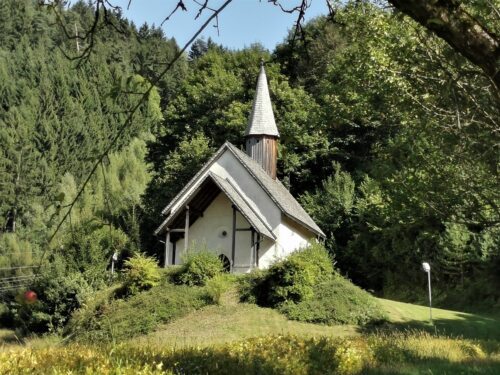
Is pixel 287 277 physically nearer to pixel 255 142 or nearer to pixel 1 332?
pixel 255 142

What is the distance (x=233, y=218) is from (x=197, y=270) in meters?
4.90

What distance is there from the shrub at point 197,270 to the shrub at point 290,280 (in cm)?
194

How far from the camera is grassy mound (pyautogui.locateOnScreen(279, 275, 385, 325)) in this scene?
1816 cm

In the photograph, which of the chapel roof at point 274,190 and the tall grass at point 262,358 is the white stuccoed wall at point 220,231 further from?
the tall grass at point 262,358

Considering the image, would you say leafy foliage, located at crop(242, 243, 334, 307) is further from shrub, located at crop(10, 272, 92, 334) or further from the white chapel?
shrub, located at crop(10, 272, 92, 334)

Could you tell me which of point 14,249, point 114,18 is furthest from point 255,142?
point 114,18

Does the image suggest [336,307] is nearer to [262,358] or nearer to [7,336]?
[262,358]

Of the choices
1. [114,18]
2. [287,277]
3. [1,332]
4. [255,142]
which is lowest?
[1,332]

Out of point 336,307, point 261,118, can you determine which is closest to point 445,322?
point 336,307

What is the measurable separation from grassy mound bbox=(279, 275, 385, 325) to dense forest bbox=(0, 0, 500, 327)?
126 inches

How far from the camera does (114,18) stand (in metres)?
3.23

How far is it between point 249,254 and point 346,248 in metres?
8.65

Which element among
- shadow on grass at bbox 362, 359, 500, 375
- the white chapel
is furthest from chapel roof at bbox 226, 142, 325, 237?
shadow on grass at bbox 362, 359, 500, 375

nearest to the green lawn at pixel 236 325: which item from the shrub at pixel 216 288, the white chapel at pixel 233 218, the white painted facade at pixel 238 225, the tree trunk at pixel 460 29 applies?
the shrub at pixel 216 288
